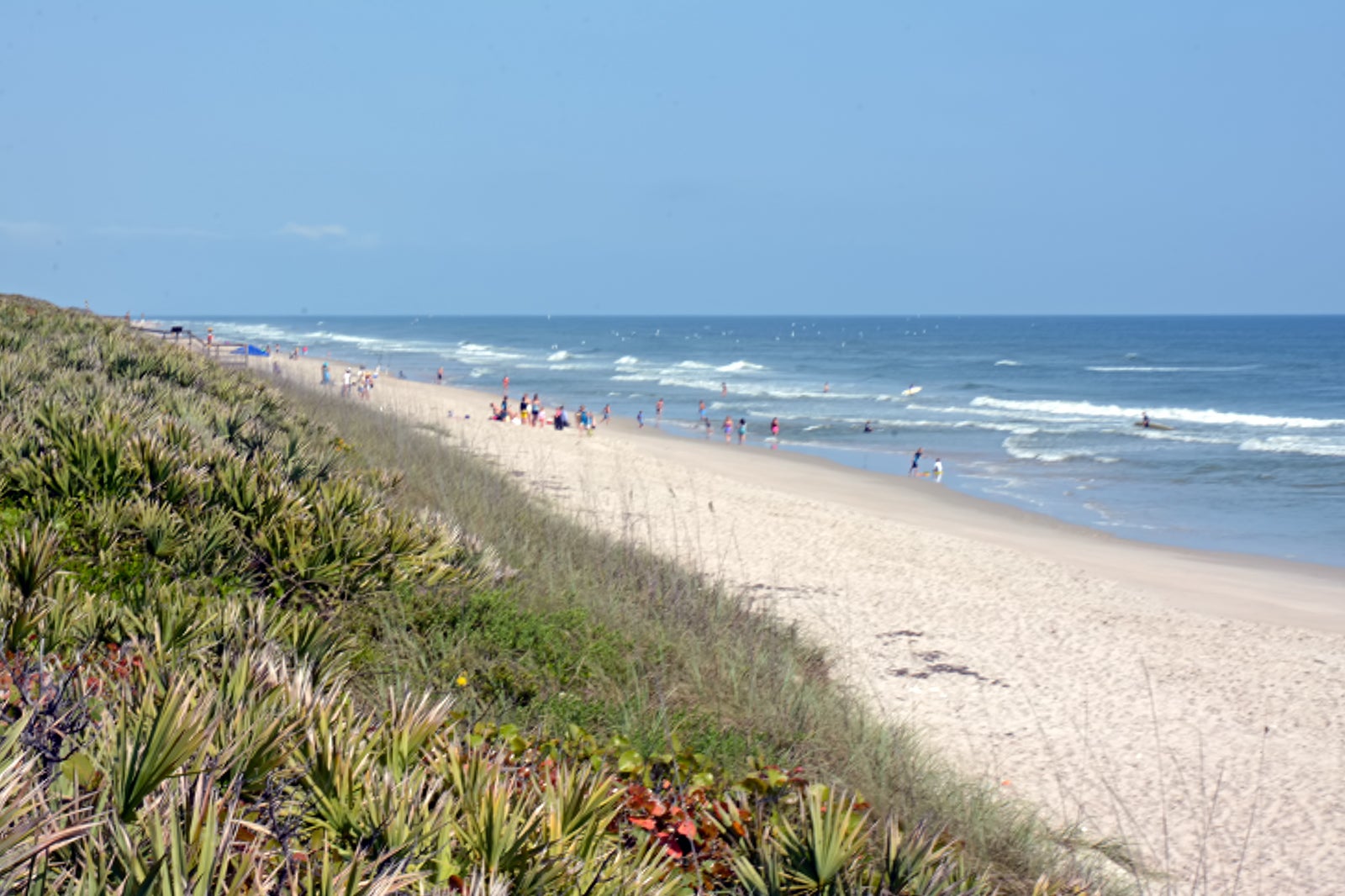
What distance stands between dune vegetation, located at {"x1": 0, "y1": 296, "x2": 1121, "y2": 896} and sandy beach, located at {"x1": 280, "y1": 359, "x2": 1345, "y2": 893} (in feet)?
3.17

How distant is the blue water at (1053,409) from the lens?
24578 millimetres

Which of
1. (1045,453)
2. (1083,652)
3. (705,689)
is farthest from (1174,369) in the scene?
(705,689)

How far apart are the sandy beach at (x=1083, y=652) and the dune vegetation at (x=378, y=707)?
965mm

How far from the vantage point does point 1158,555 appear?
60.6 ft

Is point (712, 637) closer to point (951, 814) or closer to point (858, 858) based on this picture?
point (951, 814)

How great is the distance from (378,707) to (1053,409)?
4794 centimetres

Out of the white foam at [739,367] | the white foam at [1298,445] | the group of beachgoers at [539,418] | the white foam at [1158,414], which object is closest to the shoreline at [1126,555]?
the group of beachgoers at [539,418]

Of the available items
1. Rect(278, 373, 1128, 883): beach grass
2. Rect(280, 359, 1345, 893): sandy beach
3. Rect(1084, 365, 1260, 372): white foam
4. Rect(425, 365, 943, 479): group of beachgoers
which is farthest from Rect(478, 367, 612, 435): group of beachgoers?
Rect(1084, 365, 1260, 372): white foam

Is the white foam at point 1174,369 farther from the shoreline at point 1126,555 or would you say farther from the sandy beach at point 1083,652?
the sandy beach at point 1083,652

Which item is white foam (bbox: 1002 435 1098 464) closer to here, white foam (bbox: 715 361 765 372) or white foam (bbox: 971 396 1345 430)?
white foam (bbox: 971 396 1345 430)

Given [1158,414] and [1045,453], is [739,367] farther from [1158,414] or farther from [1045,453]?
[1045,453]

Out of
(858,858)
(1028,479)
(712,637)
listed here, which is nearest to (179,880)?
(858,858)

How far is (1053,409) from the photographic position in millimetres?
48688

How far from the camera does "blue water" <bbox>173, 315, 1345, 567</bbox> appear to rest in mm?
24578
